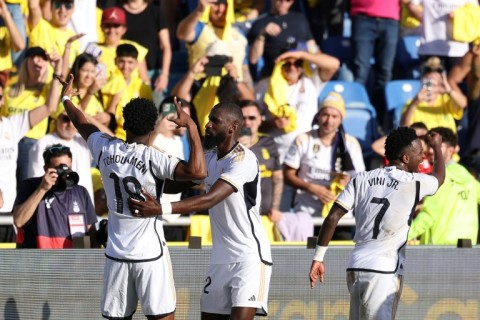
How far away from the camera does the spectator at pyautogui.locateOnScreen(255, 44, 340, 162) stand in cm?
1309

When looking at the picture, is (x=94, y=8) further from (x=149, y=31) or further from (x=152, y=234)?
(x=152, y=234)

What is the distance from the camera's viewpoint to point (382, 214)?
809 cm

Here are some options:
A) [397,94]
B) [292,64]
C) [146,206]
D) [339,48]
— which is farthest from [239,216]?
[339,48]

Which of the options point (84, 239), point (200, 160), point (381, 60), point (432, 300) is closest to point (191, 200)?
point (200, 160)

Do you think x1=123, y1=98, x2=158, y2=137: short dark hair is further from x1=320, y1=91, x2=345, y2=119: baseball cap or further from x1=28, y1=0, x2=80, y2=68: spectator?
x1=28, y1=0, x2=80, y2=68: spectator

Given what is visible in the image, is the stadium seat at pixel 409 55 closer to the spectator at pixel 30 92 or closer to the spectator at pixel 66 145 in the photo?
the spectator at pixel 30 92

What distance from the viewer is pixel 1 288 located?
30.8 ft

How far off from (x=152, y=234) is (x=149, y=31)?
6884 mm

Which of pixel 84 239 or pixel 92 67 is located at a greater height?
pixel 92 67

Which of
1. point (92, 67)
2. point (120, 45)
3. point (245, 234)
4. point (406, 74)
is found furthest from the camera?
point (406, 74)

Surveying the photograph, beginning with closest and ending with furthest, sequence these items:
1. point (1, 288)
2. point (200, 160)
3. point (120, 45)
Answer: point (200, 160) < point (1, 288) < point (120, 45)

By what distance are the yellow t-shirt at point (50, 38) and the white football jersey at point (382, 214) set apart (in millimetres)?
A: 5916

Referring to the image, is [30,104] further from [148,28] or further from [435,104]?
[435,104]

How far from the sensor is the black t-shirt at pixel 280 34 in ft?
46.8
